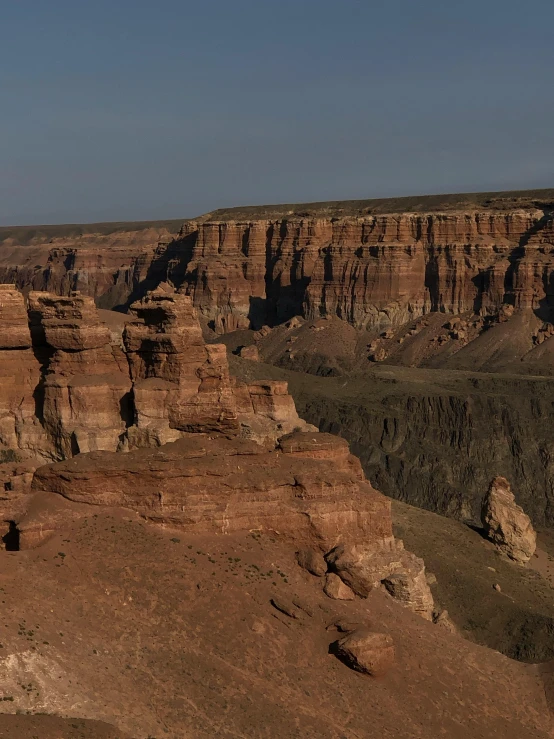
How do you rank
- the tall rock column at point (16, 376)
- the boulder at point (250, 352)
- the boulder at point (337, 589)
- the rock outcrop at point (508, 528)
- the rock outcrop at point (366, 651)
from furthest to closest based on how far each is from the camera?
1. the boulder at point (250, 352)
2. the rock outcrop at point (508, 528)
3. the tall rock column at point (16, 376)
4. the boulder at point (337, 589)
5. the rock outcrop at point (366, 651)

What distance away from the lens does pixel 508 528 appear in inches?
2306

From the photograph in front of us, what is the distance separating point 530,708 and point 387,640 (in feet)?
19.5

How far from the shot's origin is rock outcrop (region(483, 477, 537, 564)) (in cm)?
5831

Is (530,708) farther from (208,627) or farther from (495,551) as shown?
(495,551)

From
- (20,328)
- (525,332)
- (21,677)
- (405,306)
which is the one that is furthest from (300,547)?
(405,306)

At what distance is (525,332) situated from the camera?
457 feet

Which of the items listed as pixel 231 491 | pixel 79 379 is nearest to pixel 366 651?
pixel 231 491

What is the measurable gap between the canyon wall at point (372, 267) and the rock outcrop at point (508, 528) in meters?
86.5

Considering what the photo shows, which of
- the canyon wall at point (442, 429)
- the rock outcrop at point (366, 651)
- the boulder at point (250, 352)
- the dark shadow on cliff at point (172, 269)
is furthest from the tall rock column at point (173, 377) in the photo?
the dark shadow on cliff at point (172, 269)

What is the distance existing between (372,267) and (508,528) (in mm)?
99856

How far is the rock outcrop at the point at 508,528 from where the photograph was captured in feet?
191

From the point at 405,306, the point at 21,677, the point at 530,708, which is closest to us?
the point at 21,677

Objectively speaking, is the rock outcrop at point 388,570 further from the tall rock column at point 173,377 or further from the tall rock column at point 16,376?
the tall rock column at point 16,376

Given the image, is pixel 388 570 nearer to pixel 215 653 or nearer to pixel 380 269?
pixel 215 653
